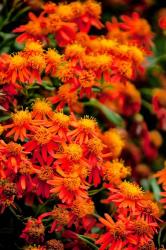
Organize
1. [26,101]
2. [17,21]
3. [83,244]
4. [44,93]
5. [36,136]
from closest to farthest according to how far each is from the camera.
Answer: [36,136] → [83,244] → [26,101] → [44,93] → [17,21]

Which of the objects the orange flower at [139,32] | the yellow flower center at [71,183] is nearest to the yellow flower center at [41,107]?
the yellow flower center at [71,183]

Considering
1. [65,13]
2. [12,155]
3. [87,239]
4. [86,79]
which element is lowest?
[87,239]

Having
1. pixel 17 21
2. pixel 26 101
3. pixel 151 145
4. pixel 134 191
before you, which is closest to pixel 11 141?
pixel 26 101

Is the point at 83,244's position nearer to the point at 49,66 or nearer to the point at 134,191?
the point at 134,191

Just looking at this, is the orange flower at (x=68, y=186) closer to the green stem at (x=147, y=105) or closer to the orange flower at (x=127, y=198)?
the orange flower at (x=127, y=198)

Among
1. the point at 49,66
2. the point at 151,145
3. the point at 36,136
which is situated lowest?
the point at 151,145

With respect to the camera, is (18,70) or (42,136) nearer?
(42,136)

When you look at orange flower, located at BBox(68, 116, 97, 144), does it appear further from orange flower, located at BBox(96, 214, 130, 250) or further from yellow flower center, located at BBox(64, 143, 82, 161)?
orange flower, located at BBox(96, 214, 130, 250)

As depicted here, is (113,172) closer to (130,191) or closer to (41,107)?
(130,191)

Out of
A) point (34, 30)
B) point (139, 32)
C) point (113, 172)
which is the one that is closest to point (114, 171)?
point (113, 172)

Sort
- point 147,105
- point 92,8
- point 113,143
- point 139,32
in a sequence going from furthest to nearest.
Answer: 1. point 147,105
2. point 139,32
3. point 92,8
4. point 113,143

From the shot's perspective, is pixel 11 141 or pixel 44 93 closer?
pixel 11 141
